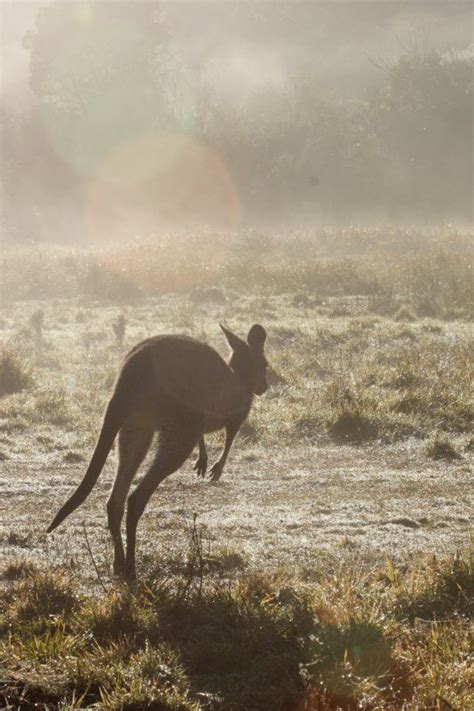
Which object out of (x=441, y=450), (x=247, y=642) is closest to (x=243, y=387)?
(x=247, y=642)

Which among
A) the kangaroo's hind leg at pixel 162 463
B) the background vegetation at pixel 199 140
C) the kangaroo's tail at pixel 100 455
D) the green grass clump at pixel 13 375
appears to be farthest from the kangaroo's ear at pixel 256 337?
the background vegetation at pixel 199 140

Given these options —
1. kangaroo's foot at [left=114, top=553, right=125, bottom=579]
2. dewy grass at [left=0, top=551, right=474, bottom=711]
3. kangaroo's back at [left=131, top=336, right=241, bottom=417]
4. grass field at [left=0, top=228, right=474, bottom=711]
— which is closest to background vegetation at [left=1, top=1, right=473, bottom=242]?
grass field at [left=0, top=228, right=474, bottom=711]

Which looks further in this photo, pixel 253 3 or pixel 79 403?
pixel 253 3

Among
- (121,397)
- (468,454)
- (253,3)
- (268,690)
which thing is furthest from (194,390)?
(253,3)

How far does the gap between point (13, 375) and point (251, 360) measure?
5994 millimetres

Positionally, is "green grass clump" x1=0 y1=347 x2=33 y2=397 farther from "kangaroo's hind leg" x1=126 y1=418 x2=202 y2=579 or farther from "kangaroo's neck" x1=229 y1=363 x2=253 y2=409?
"kangaroo's hind leg" x1=126 y1=418 x2=202 y2=579

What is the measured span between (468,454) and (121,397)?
4.48 metres

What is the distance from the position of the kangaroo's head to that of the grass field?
1.00 meters

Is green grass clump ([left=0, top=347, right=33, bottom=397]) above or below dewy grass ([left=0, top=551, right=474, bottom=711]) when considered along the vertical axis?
above

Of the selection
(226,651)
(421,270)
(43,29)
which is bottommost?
(226,651)

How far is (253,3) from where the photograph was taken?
298 ft

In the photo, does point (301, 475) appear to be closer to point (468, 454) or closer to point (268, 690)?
point (468, 454)

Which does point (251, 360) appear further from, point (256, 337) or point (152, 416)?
point (152, 416)

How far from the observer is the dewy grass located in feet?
12.1
